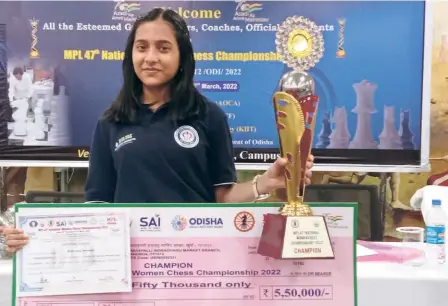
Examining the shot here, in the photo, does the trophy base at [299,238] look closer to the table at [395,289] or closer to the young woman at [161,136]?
the young woman at [161,136]

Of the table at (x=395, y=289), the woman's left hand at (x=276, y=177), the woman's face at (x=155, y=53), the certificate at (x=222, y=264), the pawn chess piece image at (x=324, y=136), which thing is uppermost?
the woman's face at (x=155, y=53)

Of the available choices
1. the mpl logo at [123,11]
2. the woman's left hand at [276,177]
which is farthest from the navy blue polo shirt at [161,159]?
the mpl logo at [123,11]

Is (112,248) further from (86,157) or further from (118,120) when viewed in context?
(86,157)

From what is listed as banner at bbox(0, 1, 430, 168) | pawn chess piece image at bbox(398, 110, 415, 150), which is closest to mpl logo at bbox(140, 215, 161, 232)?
banner at bbox(0, 1, 430, 168)

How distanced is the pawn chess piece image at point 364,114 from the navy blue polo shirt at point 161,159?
1.57m

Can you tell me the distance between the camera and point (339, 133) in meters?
2.83

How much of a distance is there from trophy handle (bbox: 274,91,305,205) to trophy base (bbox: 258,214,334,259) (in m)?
0.05

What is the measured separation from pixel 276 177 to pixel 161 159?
338mm

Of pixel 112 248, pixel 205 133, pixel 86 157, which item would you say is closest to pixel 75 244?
pixel 112 248

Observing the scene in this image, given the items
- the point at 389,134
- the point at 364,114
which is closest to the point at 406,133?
the point at 389,134

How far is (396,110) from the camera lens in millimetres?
2801

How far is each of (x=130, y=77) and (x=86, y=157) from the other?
63.6 inches

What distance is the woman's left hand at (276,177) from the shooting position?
3.52 ft

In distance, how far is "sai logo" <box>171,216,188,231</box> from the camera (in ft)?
3.55
